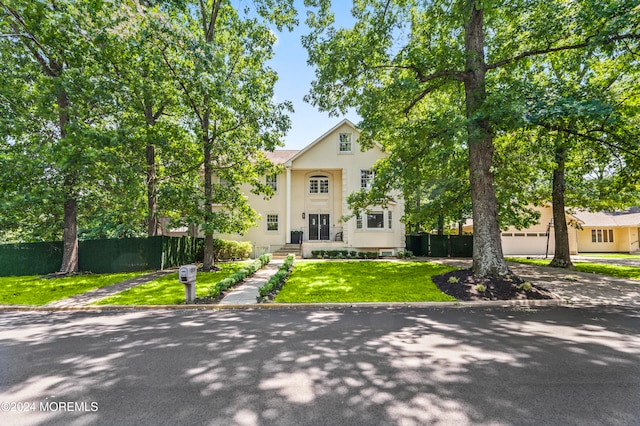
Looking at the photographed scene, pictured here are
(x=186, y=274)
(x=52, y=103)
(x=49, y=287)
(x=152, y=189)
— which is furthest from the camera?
(x=152, y=189)

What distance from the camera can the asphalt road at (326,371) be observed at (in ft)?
9.72

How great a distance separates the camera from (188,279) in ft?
26.4

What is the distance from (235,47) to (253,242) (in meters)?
13.4

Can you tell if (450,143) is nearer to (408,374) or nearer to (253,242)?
(408,374)

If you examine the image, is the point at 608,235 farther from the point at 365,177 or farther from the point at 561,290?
the point at 561,290

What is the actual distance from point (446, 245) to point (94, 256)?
75.7 ft

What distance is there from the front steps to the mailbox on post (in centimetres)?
1243

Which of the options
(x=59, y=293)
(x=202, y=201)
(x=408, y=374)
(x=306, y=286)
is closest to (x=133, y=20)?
(x=202, y=201)

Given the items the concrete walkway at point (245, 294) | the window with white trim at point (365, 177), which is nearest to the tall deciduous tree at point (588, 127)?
the concrete walkway at point (245, 294)

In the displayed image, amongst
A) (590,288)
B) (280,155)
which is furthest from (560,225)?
(280,155)

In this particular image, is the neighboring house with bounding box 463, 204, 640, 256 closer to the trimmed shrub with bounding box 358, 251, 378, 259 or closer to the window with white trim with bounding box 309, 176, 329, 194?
the trimmed shrub with bounding box 358, 251, 378, 259

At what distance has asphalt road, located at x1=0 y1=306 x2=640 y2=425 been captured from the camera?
2963 millimetres

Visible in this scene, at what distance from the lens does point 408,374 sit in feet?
12.4

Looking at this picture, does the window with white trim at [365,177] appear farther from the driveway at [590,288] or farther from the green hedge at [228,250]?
the driveway at [590,288]
